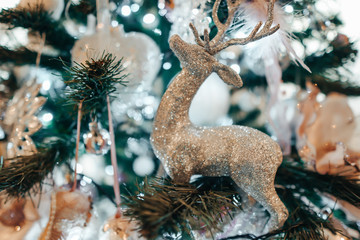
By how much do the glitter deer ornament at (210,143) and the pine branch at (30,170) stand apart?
27 centimetres

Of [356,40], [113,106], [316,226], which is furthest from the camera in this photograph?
[113,106]

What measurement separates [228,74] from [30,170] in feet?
1.42

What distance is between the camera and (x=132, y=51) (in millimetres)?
592

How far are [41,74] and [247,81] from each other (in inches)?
20.3

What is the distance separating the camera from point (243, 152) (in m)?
0.43

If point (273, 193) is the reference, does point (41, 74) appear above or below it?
above

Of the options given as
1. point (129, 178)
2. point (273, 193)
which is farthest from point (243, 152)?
point (129, 178)

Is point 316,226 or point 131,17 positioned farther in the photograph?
point 131,17

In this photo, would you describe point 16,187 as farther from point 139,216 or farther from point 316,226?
point 316,226

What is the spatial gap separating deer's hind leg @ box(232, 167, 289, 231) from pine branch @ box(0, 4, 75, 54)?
1.68ft

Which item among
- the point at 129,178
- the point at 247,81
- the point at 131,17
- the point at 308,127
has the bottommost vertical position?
the point at 129,178

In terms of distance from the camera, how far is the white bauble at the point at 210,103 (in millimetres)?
619

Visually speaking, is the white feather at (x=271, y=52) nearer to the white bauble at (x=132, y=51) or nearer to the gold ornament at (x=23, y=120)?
the white bauble at (x=132, y=51)

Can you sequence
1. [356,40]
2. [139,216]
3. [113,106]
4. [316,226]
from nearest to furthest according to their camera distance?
[139,216] < [316,226] < [356,40] < [113,106]
